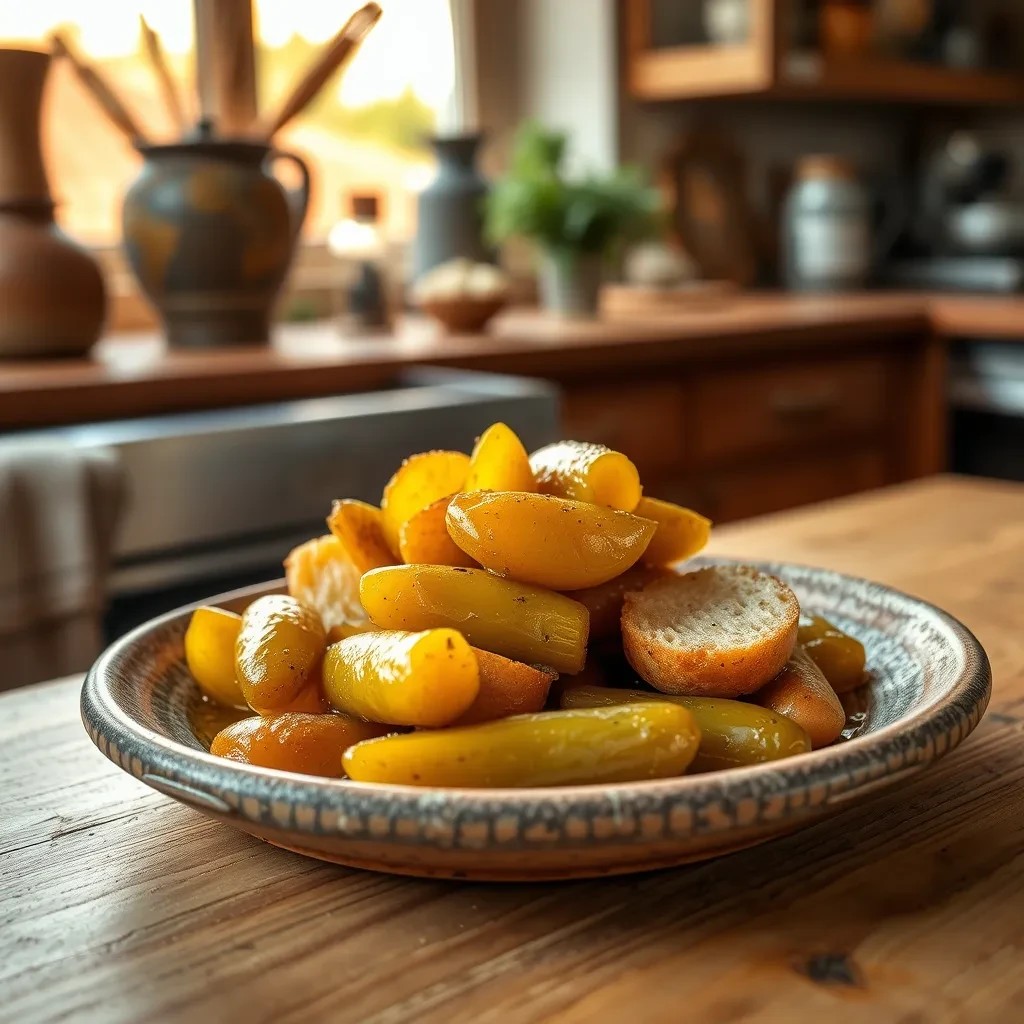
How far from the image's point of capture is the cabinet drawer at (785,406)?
2.39 meters

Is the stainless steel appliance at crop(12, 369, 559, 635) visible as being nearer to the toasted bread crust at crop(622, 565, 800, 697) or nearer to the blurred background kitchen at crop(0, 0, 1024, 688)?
the blurred background kitchen at crop(0, 0, 1024, 688)

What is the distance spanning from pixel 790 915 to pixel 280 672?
0.21 m

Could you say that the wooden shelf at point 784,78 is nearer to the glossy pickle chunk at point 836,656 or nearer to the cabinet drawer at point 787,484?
the cabinet drawer at point 787,484

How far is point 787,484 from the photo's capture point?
2.59 m

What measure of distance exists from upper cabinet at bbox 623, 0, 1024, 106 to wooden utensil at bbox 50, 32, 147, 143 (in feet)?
4.31

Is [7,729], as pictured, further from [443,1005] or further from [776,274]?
[776,274]

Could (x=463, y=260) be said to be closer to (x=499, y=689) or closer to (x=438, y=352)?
(x=438, y=352)

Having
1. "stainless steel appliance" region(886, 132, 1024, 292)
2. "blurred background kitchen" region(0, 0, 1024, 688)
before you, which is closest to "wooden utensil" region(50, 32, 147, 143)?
"blurred background kitchen" region(0, 0, 1024, 688)

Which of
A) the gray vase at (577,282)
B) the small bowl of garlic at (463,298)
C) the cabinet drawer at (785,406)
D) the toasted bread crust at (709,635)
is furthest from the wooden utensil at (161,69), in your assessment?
the toasted bread crust at (709,635)

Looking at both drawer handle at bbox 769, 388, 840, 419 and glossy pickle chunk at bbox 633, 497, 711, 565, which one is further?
drawer handle at bbox 769, 388, 840, 419

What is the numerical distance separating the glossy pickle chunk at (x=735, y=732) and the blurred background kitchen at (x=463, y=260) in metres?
1.00

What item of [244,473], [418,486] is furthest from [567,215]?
[418,486]

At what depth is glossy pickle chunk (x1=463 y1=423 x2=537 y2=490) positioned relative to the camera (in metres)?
0.57

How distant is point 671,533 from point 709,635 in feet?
0.25
